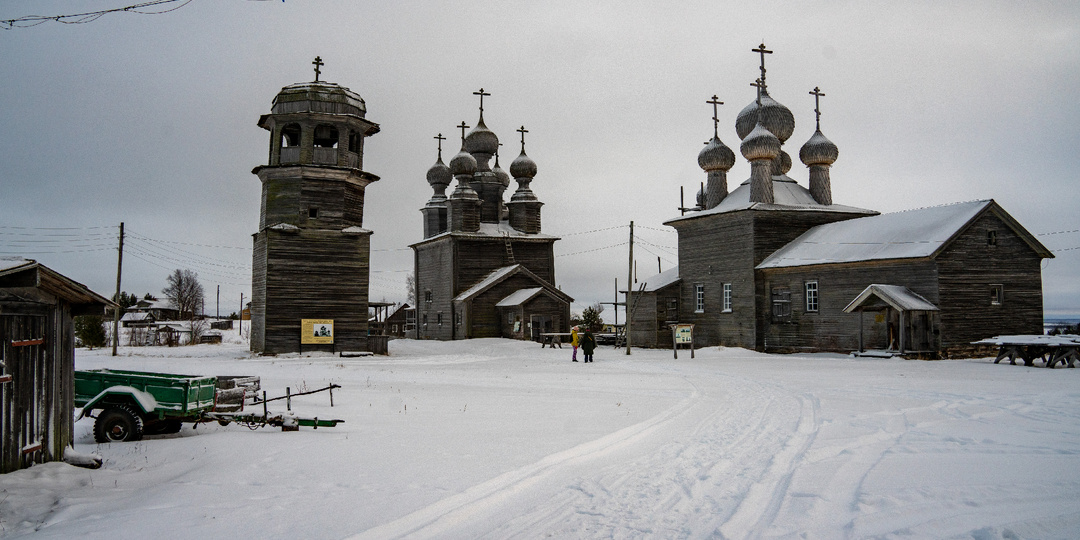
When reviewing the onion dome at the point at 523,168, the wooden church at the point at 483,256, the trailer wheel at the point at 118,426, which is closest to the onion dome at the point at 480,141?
the wooden church at the point at 483,256

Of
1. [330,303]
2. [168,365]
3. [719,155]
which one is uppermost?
[719,155]

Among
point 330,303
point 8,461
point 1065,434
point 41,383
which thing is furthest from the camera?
point 330,303

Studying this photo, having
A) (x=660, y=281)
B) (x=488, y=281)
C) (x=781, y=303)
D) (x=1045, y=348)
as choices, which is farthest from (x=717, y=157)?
(x=1045, y=348)

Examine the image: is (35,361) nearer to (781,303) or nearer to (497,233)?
(781,303)

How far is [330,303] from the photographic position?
101 feet

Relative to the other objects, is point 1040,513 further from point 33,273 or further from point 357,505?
point 33,273

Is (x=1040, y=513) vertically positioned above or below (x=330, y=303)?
below

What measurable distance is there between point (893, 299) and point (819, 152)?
43.6ft

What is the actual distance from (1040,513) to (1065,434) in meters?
4.64

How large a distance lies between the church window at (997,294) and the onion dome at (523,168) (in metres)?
26.4

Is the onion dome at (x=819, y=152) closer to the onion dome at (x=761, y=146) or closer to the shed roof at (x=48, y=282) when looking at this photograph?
the onion dome at (x=761, y=146)

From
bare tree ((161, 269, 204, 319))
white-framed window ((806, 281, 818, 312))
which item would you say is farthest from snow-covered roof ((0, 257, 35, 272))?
bare tree ((161, 269, 204, 319))

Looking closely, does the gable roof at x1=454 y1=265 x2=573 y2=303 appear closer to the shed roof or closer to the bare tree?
the shed roof

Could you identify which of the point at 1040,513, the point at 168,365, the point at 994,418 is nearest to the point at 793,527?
the point at 1040,513
